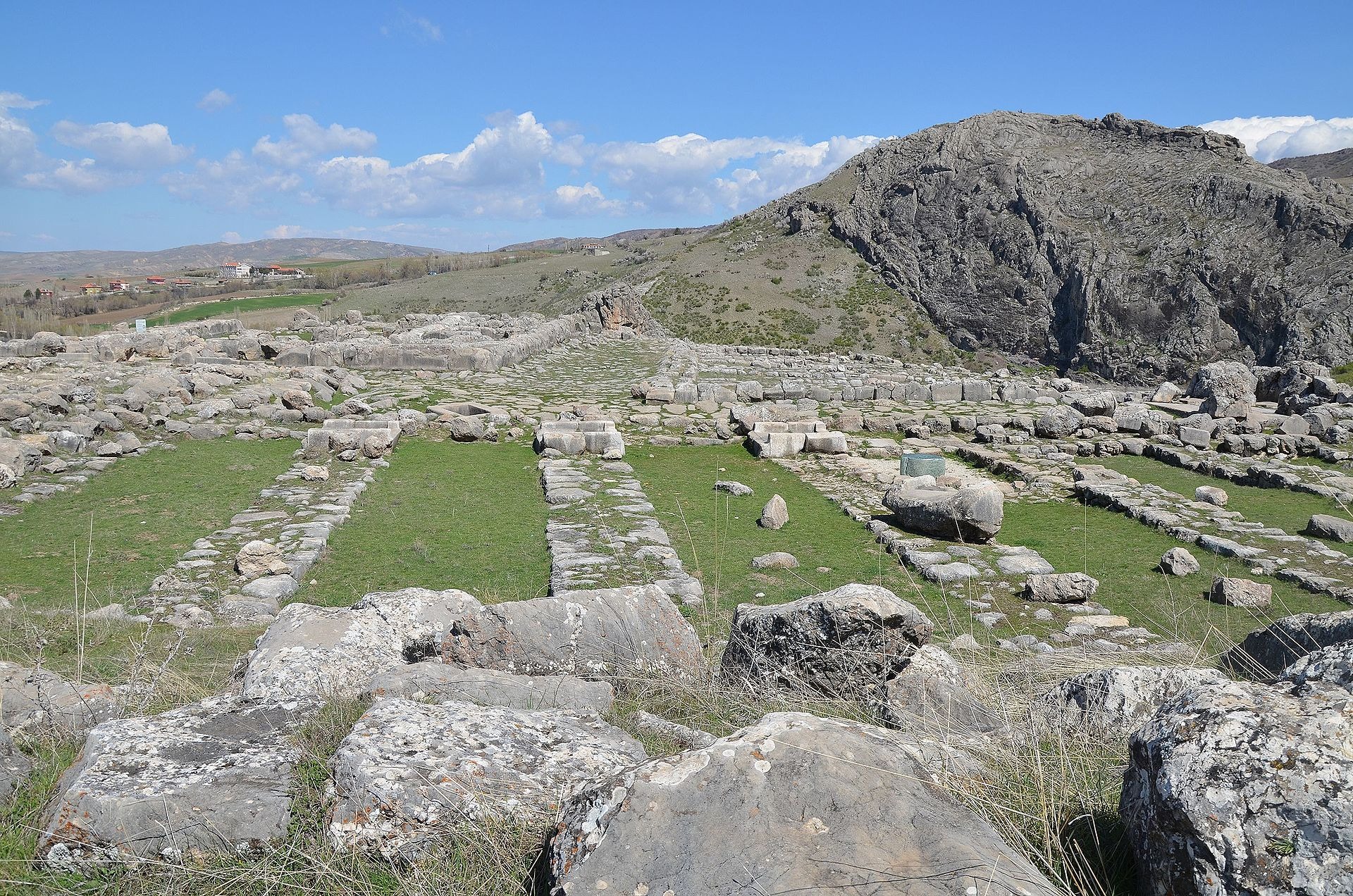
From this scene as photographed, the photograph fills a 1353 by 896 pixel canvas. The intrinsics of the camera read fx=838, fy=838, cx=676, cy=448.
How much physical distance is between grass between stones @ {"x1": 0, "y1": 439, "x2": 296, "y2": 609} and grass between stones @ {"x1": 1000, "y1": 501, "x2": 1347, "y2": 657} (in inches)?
342

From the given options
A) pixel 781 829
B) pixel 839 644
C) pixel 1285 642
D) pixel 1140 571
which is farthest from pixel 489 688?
pixel 1140 571

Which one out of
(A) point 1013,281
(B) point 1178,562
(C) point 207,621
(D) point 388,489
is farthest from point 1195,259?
(C) point 207,621

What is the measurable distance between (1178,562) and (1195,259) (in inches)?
1670

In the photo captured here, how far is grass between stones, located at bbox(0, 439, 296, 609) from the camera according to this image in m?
7.33

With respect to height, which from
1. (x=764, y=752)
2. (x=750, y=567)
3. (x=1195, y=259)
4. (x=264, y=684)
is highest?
(x=1195, y=259)

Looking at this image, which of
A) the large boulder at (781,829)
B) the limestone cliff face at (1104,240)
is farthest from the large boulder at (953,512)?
the limestone cliff face at (1104,240)

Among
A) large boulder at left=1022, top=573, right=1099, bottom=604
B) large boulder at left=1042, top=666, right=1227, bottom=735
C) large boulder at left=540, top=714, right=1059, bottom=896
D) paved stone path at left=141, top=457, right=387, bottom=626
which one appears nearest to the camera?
large boulder at left=540, top=714, right=1059, bottom=896

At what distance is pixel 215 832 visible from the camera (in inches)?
101

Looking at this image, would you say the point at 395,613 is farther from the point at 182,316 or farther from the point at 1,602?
the point at 182,316

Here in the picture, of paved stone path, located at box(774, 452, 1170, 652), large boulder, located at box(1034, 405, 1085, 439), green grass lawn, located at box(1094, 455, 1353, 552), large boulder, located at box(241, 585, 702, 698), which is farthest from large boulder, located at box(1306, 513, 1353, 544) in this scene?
large boulder, located at box(241, 585, 702, 698)

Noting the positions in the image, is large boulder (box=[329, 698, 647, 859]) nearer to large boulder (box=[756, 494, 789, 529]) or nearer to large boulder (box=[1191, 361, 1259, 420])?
large boulder (box=[756, 494, 789, 529])

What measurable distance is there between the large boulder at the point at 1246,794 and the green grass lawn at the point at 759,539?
3.77 metres

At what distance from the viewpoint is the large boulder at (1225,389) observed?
19.3m

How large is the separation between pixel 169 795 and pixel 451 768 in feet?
2.89
